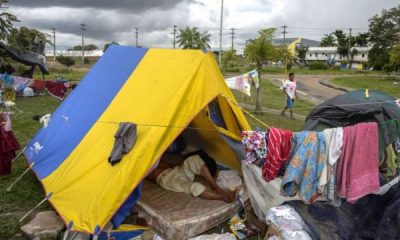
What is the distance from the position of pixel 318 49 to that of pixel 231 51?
4120 cm

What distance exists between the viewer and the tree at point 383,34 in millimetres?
43688

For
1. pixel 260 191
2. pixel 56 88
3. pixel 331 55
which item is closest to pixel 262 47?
Answer: pixel 56 88

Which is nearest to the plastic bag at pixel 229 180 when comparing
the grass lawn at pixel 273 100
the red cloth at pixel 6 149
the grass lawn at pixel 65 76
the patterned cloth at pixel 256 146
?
the patterned cloth at pixel 256 146

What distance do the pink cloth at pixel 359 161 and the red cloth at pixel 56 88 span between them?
47.3ft

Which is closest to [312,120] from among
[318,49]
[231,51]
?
[231,51]

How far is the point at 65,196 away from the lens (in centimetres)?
471

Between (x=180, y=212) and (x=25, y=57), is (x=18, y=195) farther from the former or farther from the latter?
(x=25, y=57)

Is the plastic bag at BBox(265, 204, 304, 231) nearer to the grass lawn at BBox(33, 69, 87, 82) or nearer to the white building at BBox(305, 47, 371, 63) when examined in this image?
the grass lawn at BBox(33, 69, 87, 82)

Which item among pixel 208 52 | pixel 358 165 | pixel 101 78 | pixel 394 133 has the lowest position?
pixel 358 165

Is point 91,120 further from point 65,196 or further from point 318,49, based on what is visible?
point 318,49

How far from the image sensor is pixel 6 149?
628 cm

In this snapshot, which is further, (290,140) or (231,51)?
(231,51)

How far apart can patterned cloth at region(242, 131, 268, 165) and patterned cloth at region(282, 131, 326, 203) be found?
32cm

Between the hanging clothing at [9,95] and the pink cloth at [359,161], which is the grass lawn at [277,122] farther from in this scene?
the hanging clothing at [9,95]
